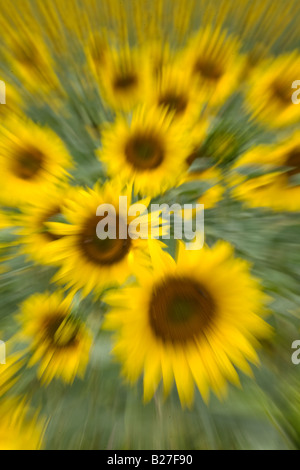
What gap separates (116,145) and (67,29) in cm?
18

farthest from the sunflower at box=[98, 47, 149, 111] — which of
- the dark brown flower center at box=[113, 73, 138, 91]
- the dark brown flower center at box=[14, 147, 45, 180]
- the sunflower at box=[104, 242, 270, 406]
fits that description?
the sunflower at box=[104, 242, 270, 406]

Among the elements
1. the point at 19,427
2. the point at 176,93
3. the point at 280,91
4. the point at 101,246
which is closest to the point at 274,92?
the point at 280,91

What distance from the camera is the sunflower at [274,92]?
0.34 meters

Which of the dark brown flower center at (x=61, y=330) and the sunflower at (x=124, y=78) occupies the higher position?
the sunflower at (x=124, y=78)

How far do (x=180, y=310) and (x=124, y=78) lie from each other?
0.97 feet

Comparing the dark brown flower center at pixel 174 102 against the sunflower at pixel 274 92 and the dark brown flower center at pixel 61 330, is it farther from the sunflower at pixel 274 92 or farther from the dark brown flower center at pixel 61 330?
the dark brown flower center at pixel 61 330

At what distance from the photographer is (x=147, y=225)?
11.6 inches

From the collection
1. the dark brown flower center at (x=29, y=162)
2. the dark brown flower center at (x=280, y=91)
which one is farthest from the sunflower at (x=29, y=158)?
the dark brown flower center at (x=280, y=91)

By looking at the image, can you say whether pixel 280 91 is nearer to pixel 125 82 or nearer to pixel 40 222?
pixel 125 82

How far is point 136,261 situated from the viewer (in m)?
0.27

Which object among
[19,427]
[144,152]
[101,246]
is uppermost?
[144,152]

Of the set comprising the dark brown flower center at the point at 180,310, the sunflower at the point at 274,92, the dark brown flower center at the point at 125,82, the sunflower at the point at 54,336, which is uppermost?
the dark brown flower center at the point at 125,82

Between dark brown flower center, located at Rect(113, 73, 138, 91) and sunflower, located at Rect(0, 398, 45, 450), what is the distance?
0.34 meters

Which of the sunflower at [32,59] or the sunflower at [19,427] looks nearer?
the sunflower at [19,427]
